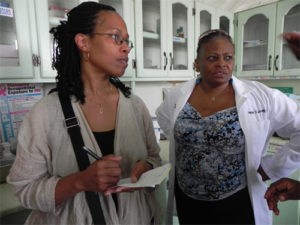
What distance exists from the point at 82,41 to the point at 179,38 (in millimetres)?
1448

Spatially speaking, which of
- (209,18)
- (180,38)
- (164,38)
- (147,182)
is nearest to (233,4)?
(209,18)

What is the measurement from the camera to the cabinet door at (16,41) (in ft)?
4.01

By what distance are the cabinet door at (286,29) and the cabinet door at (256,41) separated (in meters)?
0.06

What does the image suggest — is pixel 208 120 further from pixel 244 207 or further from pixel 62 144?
pixel 62 144

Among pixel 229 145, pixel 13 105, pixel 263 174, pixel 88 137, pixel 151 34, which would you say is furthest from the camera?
pixel 151 34

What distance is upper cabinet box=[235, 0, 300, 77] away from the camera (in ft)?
7.23

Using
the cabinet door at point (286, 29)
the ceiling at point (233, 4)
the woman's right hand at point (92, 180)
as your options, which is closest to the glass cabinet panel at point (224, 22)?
the ceiling at point (233, 4)

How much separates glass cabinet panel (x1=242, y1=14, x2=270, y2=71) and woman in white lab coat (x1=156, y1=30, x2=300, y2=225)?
1.58 m

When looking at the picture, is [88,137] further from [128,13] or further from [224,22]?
[224,22]

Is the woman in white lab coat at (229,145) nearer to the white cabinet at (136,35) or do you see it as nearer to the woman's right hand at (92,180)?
the woman's right hand at (92,180)

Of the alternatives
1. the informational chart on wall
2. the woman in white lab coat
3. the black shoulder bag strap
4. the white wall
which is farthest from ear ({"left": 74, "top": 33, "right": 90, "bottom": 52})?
the white wall

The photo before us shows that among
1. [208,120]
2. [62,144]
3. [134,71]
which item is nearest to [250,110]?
[208,120]

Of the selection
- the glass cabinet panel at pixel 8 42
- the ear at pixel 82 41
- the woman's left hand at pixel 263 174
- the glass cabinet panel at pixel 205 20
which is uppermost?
the glass cabinet panel at pixel 205 20

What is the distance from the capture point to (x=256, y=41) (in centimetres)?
250
